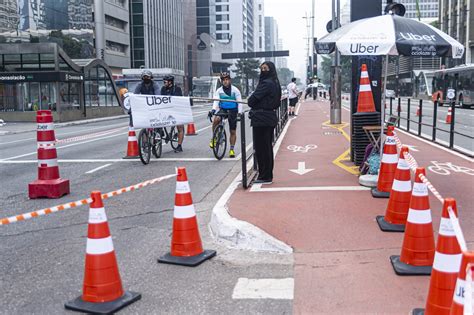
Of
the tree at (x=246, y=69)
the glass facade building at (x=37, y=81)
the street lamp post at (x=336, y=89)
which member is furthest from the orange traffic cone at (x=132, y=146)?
the tree at (x=246, y=69)

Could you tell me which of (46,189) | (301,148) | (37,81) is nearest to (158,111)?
(46,189)

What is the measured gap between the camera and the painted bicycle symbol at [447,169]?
1013 cm

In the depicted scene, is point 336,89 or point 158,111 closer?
point 158,111

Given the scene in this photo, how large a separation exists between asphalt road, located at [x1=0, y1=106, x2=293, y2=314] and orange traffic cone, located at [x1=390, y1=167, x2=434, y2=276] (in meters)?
1.08

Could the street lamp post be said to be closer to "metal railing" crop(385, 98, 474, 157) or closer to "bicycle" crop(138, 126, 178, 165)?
"metal railing" crop(385, 98, 474, 157)

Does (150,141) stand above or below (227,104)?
below

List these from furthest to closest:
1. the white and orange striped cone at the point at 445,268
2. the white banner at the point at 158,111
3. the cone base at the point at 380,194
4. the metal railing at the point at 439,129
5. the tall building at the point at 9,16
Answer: the tall building at the point at 9,16 → the metal railing at the point at 439,129 → the white banner at the point at 158,111 → the cone base at the point at 380,194 → the white and orange striped cone at the point at 445,268

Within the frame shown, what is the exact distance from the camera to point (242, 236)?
19.9 feet

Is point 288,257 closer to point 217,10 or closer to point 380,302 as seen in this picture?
point 380,302

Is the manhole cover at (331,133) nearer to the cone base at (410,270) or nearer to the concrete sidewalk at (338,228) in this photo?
the concrete sidewalk at (338,228)

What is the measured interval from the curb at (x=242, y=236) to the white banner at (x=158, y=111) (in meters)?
4.90

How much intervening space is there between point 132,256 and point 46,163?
3.56 metres

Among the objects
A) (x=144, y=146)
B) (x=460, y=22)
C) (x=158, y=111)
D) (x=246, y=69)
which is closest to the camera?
(x=158, y=111)

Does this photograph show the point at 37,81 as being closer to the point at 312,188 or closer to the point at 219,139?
the point at 219,139
